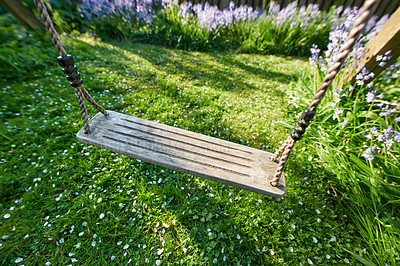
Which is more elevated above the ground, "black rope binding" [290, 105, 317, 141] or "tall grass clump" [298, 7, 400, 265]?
"black rope binding" [290, 105, 317, 141]

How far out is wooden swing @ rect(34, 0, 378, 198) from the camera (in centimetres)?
144

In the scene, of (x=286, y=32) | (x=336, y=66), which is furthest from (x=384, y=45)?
(x=286, y=32)

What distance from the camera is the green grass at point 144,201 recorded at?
1694 millimetres

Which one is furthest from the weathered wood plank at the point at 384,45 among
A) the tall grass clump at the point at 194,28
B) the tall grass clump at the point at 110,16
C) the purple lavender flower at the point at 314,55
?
the tall grass clump at the point at 110,16

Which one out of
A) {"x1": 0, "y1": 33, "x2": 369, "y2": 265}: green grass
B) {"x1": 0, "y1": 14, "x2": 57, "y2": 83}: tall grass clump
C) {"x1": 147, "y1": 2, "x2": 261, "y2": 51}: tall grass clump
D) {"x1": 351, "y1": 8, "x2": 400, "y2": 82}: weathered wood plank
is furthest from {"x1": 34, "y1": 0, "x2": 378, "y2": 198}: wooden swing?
{"x1": 147, "y1": 2, "x2": 261, "y2": 51}: tall grass clump

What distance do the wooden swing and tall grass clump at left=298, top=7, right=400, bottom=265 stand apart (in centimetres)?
114

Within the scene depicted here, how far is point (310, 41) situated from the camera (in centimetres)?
566

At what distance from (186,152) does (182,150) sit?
0.05 metres

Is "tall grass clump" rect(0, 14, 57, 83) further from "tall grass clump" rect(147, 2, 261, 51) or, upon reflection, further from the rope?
the rope

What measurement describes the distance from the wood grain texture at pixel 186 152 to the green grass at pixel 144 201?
682mm

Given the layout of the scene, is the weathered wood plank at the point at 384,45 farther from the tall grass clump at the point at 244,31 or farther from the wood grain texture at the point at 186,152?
the tall grass clump at the point at 244,31

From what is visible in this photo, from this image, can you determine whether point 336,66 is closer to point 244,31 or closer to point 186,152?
point 186,152

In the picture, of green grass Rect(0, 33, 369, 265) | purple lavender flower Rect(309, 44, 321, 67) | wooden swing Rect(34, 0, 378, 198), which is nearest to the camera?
wooden swing Rect(34, 0, 378, 198)

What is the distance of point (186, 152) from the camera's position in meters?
1.70
